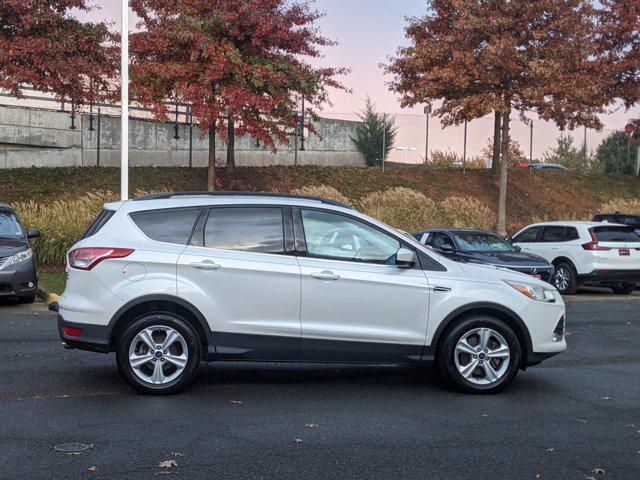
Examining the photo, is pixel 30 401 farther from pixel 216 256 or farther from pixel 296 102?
pixel 296 102

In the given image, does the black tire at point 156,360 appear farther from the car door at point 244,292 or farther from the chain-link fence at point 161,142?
the chain-link fence at point 161,142

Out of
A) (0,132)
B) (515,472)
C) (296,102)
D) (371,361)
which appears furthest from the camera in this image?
(0,132)

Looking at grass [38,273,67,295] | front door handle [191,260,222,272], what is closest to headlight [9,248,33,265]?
grass [38,273,67,295]

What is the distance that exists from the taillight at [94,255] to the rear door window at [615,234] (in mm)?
13322

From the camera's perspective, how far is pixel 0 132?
27328mm

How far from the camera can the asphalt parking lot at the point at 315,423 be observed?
5754mm

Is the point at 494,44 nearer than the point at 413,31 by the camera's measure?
Yes

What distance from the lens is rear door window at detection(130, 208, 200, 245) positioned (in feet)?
26.0

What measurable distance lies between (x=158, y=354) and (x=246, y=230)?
53.5 inches

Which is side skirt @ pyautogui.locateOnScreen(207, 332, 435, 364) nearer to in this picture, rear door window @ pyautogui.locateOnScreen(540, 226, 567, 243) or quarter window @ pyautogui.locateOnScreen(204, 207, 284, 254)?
quarter window @ pyautogui.locateOnScreen(204, 207, 284, 254)

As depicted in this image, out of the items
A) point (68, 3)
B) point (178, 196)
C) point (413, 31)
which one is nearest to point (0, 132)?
point (68, 3)

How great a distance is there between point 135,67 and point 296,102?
4636mm

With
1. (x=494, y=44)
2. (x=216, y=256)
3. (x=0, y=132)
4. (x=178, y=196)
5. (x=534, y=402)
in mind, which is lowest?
(x=534, y=402)

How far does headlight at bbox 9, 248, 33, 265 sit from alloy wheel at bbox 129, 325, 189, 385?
708 cm
